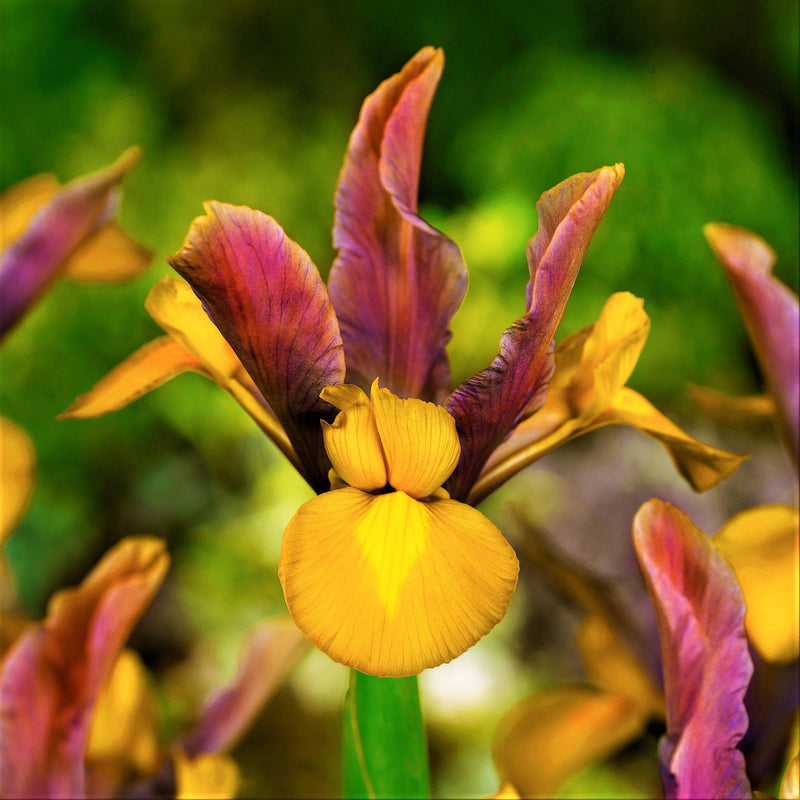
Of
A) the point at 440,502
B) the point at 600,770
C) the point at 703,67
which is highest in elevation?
the point at 440,502

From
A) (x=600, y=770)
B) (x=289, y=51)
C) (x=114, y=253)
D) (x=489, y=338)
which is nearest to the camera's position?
(x=114, y=253)

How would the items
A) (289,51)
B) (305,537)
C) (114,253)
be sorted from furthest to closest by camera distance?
(289,51) < (114,253) < (305,537)

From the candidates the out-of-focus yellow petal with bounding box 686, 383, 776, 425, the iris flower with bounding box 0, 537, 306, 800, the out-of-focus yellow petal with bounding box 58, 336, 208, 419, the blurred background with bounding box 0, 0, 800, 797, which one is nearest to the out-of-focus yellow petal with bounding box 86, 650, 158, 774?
the iris flower with bounding box 0, 537, 306, 800

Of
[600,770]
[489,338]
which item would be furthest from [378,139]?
[489,338]

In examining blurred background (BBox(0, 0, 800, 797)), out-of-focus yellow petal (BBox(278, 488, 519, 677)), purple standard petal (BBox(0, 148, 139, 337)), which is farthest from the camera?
blurred background (BBox(0, 0, 800, 797))

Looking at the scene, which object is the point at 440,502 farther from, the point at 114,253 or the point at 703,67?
the point at 703,67

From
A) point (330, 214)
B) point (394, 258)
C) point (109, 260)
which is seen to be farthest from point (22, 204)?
point (330, 214)

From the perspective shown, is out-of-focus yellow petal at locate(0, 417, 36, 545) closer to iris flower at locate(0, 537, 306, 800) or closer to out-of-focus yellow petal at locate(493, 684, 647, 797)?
iris flower at locate(0, 537, 306, 800)
